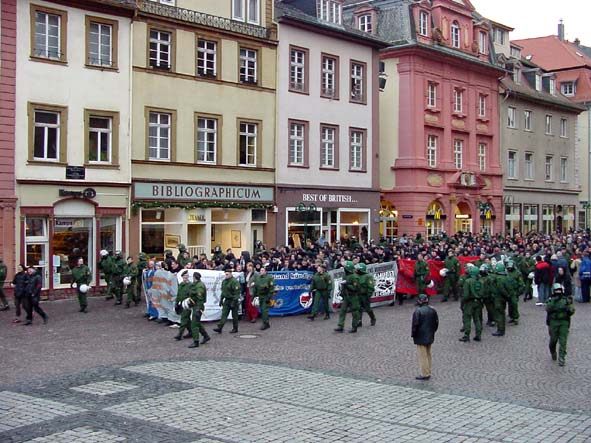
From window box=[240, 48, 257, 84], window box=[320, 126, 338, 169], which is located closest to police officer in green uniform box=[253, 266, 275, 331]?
window box=[240, 48, 257, 84]

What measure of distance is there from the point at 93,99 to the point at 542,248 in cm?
1718

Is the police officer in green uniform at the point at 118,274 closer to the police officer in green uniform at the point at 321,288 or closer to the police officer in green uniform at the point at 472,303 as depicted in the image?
the police officer in green uniform at the point at 321,288

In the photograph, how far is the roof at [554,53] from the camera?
211ft

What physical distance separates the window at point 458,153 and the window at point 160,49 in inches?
825

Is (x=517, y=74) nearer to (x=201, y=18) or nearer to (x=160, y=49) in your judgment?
(x=201, y=18)

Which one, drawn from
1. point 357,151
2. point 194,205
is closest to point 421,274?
point 194,205

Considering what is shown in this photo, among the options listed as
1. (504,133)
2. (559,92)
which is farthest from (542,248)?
(559,92)

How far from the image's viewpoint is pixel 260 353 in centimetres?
1656

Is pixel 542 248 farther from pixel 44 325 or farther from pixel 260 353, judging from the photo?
pixel 44 325

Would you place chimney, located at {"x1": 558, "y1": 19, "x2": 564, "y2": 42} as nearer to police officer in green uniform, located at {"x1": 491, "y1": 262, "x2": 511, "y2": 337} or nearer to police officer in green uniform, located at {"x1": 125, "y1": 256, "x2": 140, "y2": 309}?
police officer in green uniform, located at {"x1": 125, "y1": 256, "x2": 140, "y2": 309}

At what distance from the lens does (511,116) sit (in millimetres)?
51625

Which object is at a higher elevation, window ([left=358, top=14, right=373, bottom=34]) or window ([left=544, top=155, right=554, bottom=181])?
window ([left=358, top=14, right=373, bottom=34])

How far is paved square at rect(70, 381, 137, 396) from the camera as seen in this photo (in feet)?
41.8

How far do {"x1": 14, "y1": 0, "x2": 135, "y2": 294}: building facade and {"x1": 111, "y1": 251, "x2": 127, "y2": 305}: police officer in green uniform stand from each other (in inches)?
121
